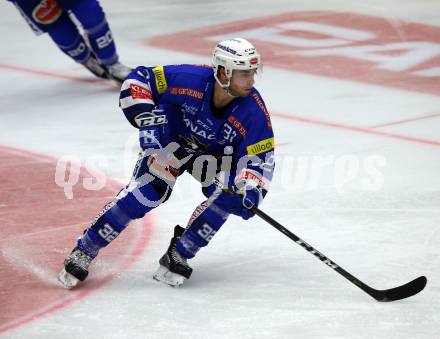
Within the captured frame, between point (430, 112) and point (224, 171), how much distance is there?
10.9 ft

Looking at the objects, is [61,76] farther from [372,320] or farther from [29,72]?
[372,320]

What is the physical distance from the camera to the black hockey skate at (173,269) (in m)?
5.16

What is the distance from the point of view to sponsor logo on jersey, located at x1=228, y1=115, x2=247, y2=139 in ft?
16.2

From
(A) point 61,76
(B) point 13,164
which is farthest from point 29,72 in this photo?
(B) point 13,164

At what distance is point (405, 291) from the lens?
4.89m

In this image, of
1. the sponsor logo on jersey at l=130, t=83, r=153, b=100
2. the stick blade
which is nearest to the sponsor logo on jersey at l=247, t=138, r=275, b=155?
the sponsor logo on jersey at l=130, t=83, r=153, b=100

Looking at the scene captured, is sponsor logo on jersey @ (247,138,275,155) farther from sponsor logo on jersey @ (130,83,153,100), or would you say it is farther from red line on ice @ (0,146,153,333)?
red line on ice @ (0,146,153,333)

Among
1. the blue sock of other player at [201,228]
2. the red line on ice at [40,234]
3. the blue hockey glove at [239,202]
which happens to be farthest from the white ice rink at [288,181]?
the blue hockey glove at [239,202]

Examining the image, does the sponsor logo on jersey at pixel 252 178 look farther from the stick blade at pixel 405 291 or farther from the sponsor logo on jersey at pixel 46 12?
the sponsor logo on jersey at pixel 46 12

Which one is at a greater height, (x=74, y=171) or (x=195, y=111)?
(x=195, y=111)

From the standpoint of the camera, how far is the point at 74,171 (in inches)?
272

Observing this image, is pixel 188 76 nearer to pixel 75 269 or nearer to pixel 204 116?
pixel 204 116

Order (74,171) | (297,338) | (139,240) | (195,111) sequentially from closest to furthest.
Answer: (297,338) → (195,111) → (139,240) → (74,171)

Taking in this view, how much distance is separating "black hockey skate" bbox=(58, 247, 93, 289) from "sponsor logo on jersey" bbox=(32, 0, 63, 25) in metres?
3.50
